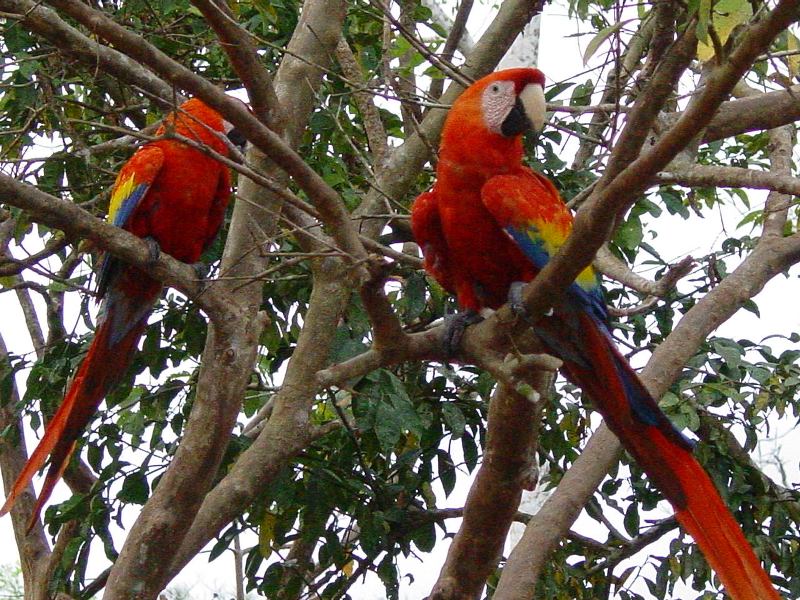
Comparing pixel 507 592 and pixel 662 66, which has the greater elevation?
pixel 662 66

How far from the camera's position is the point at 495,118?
214cm

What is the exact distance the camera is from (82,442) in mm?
2506

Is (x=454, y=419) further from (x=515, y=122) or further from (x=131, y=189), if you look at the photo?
(x=131, y=189)

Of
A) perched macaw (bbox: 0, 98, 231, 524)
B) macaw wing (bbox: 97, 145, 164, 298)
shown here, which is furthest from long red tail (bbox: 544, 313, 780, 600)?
macaw wing (bbox: 97, 145, 164, 298)

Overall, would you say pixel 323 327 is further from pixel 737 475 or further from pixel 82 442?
pixel 737 475

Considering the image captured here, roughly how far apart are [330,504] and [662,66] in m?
1.43

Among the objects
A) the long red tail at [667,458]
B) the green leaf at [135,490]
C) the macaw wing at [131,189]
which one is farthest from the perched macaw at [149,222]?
the long red tail at [667,458]

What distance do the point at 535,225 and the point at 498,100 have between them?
367mm

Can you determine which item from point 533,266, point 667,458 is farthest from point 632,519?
point 533,266

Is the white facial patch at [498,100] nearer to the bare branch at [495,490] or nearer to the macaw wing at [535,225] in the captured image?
the macaw wing at [535,225]

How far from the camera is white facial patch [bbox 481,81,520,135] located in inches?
84.7

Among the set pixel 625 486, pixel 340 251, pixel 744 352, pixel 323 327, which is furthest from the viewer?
pixel 625 486

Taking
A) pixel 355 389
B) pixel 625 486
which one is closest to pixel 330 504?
pixel 355 389

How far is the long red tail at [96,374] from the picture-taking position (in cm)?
211
